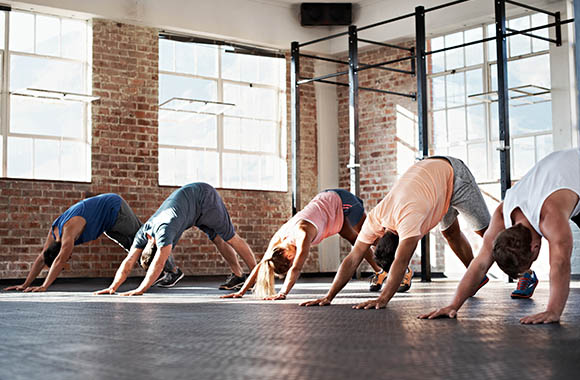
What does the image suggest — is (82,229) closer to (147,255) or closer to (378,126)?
(147,255)

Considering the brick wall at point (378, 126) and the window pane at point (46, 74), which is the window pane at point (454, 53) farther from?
the window pane at point (46, 74)

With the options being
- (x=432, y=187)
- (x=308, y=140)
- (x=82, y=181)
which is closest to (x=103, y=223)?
(x=82, y=181)

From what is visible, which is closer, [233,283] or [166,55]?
[233,283]

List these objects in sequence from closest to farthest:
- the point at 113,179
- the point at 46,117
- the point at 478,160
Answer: the point at 46,117, the point at 113,179, the point at 478,160

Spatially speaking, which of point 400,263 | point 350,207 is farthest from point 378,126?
point 400,263

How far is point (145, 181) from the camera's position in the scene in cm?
1031

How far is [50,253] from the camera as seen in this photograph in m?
7.16

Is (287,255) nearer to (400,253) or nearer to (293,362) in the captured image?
(400,253)

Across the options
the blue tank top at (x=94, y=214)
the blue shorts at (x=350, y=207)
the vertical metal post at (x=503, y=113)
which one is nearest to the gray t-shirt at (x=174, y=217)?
the blue tank top at (x=94, y=214)

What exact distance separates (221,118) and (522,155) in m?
4.28

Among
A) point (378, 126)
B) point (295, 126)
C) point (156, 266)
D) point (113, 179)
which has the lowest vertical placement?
point (156, 266)

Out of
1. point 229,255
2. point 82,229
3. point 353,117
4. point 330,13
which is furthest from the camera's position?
point 330,13

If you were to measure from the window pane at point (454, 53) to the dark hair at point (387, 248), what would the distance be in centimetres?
675

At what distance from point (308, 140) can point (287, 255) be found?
261 inches
